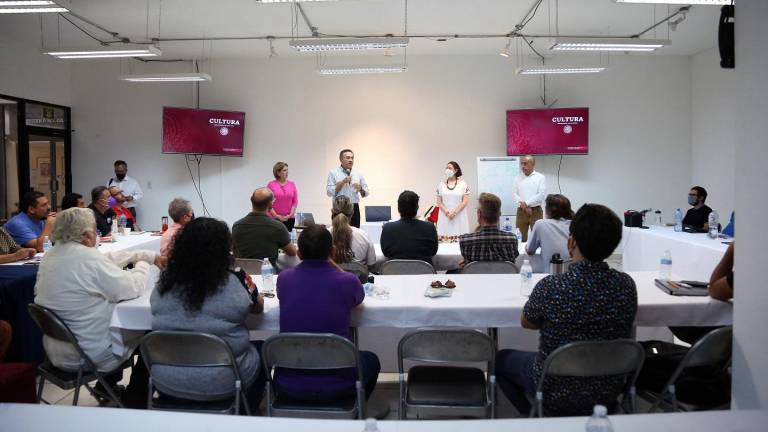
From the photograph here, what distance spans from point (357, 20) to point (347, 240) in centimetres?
385

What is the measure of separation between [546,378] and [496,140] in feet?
23.2

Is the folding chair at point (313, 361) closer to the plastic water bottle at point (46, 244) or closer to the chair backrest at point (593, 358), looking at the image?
the chair backrest at point (593, 358)

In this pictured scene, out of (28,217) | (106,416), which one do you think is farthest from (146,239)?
(106,416)

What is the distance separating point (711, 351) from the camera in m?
2.34

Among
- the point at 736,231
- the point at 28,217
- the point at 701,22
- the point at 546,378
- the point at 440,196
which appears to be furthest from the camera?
the point at 440,196

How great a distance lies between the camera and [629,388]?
2266 mm

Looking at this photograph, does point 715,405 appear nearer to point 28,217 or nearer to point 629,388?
point 629,388

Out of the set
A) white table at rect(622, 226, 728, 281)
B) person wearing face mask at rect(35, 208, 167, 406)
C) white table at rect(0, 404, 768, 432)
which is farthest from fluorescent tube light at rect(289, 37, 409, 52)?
white table at rect(0, 404, 768, 432)

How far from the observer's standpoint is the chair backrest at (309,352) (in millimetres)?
2189

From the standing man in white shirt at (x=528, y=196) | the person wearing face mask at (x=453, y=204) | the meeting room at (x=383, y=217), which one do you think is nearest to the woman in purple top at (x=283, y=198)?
the meeting room at (x=383, y=217)

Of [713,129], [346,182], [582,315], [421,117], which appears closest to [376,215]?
[346,182]

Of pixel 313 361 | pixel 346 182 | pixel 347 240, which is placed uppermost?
pixel 346 182

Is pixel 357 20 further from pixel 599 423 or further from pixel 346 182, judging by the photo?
pixel 599 423

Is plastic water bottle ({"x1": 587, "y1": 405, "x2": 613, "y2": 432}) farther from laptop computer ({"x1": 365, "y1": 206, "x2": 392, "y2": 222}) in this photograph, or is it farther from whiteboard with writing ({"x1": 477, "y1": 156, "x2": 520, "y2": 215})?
whiteboard with writing ({"x1": 477, "y1": 156, "x2": 520, "y2": 215})
